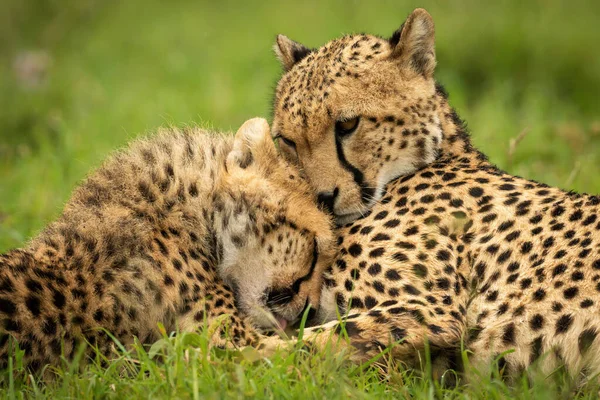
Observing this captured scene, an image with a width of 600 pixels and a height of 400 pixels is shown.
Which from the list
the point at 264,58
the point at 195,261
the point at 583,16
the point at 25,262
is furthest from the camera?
the point at 583,16

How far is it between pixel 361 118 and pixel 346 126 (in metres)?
0.07

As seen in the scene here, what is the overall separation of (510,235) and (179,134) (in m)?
1.36

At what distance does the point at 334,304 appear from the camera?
318cm

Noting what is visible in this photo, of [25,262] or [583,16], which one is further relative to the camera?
[583,16]

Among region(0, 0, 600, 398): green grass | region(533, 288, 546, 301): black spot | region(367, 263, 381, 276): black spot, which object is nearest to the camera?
region(0, 0, 600, 398): green grass

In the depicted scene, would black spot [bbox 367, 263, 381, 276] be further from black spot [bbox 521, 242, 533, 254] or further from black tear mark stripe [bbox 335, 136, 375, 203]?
black spot [bbox 521, 242, 533, 254]

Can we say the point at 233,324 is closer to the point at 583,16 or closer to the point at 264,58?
the point at 264,58

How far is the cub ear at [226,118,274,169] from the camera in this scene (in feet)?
11.0

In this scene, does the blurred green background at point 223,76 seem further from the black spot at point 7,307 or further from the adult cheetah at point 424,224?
the black spot at point 7,307

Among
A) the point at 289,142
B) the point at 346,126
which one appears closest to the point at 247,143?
the point at 289,142

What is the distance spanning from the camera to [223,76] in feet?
25.8

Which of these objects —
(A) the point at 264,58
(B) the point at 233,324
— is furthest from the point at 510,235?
(A) the point at 264,58

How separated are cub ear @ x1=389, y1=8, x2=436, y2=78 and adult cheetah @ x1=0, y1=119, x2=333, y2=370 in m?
0.74

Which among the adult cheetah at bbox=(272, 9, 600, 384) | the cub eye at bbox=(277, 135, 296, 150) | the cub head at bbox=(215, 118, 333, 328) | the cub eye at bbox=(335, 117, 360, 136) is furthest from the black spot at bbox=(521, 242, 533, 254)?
the cub eye at bbox=(277, 135, 296, 150)
